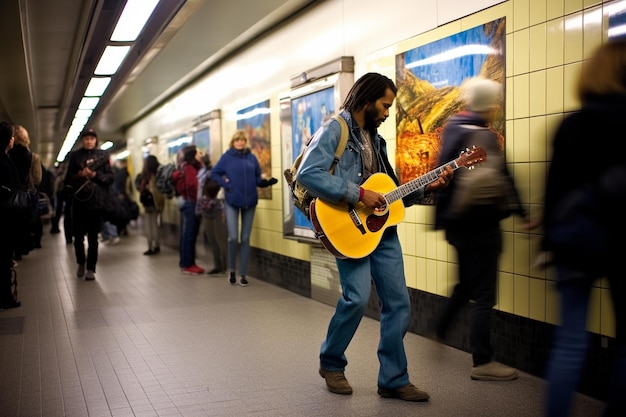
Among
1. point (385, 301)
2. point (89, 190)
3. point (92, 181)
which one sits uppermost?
point (92, 181)

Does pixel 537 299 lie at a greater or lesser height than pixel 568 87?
lesser

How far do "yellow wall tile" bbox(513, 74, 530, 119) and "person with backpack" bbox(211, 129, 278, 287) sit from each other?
13.6 feet

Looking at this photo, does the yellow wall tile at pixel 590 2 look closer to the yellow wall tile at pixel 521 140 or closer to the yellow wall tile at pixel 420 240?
the yellow wall tile at pixel 521 140

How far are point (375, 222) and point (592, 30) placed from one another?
144 cm

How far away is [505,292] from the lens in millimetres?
4383

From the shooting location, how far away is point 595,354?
146 inches

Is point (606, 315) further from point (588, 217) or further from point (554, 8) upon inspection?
point (554, 8)

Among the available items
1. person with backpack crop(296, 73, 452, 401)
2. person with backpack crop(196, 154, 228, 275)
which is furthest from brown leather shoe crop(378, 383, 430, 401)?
person with backpack crop(196, 154, 228, 275)

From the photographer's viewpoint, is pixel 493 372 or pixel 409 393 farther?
pixel 493 372

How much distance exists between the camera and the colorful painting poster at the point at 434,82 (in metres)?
4.41

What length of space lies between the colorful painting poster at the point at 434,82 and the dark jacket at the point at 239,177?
Result: 291 centimetres

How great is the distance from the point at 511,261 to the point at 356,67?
8.59 feet

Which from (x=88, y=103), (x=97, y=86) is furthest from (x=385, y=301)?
(x=88, y=103)

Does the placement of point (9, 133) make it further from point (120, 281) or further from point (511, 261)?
point (511, 261)
